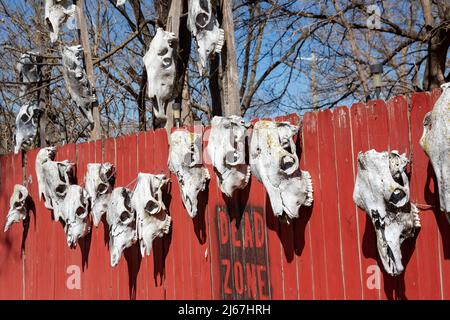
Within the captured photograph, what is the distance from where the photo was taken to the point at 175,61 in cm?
500

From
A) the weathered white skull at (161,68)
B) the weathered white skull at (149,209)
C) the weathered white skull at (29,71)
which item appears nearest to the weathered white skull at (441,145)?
the weathered white skull at (149,209)

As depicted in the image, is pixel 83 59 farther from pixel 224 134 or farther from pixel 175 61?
pixel 224 134

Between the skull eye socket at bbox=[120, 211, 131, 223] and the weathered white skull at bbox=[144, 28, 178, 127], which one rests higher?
the weathered white skull at bbox=[144, 28, 178, 127]

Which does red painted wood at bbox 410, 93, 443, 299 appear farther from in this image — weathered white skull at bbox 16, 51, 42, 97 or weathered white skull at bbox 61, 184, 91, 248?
weathered white skull at bbox 16, 51, 42, 97

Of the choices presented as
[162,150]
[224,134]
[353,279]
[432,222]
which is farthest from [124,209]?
[432,222]

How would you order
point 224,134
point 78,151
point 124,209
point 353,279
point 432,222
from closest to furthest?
point 432,222 → point 353,279 → point 224,134 → point 124,209 → point 78,151

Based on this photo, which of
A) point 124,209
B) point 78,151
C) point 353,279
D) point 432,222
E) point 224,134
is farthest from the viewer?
point 78,151

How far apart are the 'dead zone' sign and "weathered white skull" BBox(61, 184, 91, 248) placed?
4.69ft

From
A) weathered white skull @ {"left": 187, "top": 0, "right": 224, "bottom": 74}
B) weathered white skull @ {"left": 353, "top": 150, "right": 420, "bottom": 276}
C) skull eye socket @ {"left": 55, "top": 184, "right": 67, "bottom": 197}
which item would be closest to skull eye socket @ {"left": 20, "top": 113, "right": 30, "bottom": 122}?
skull eye socket @ {"left": 55, "top": 184, "right": 67, "bottom": 197}

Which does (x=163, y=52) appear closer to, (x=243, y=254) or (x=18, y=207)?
(x=243, y=254)

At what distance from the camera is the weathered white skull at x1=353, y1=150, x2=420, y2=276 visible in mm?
3186

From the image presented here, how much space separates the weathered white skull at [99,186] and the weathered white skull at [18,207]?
123 centimetres

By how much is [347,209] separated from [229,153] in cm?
82

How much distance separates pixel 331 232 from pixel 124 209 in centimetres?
171
